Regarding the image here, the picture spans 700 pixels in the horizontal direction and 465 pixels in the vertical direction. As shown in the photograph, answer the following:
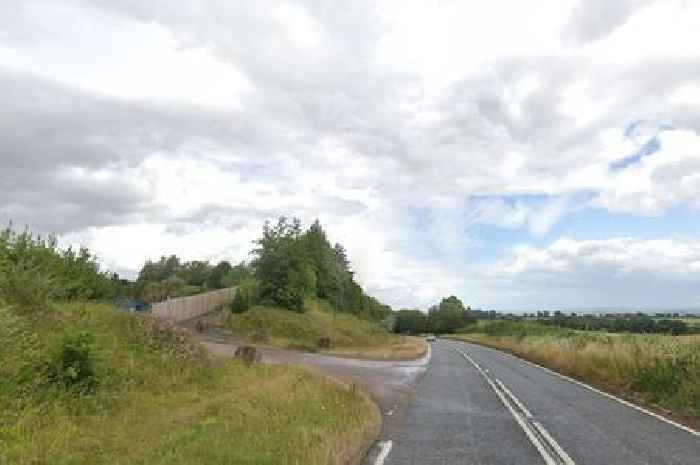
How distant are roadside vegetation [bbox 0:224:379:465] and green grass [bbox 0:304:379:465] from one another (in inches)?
1.0

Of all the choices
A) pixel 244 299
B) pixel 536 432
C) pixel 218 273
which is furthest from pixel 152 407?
pixel 218 273

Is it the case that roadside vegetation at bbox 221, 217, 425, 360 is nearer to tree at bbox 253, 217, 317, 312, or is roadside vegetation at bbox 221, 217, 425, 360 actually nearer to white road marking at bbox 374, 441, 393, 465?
tree at bbox 253, 217, 317, 312

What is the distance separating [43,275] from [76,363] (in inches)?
208

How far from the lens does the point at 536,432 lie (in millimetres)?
15016

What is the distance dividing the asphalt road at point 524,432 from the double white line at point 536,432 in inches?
1.2

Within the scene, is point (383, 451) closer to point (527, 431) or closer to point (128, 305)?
point (527, 431)

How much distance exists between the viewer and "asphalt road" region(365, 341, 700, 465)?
12109mm

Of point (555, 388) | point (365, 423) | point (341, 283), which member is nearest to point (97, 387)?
point (365, 423)

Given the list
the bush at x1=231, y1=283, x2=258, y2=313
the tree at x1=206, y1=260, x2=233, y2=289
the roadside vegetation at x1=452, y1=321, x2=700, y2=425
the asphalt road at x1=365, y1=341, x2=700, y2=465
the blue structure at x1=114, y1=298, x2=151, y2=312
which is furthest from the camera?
the tree at x1=206, y1=260, x2=233, y2=289

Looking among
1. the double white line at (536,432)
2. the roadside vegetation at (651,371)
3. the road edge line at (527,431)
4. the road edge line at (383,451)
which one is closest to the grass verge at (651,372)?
the roadside vegetation at (651,371)

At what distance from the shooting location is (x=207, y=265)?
404 feet

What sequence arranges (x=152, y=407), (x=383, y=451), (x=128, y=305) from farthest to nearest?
1. (x=128, y=305)
2. (x=152, y=407)
3. (x=383, y=451)

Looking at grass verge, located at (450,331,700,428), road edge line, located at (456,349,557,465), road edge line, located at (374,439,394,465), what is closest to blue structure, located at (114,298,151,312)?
road edge line, located at (456,349,557,465)

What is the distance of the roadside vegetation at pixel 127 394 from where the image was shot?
35.2 ft
